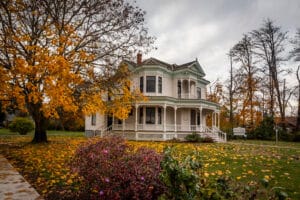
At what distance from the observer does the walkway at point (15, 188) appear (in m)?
5.49

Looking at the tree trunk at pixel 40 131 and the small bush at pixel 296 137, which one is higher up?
the tree trunk at pixel 40 131

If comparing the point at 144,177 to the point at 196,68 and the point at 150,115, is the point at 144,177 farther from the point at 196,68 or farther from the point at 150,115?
the point at 196,68

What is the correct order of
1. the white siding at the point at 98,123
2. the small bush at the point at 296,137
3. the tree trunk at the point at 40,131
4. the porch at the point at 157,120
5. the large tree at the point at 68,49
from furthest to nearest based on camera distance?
the small bush at the point at 296,137, the white siding at the point at 98,123, the porch at the point at 157,120, the tree trunk at the point at 40,131, the large tree at the point at 68,49

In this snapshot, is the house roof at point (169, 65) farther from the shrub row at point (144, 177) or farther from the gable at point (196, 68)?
the shrub row at point (144, 177)

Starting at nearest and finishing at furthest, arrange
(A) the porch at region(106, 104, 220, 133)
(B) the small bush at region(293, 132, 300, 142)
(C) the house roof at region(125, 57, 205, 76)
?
(A) the porch at region(106, 104, 220, 133), (C) the house roof at region(125, 57, 205, 76), (B) the small bush at region(293, 132, 300, 142)

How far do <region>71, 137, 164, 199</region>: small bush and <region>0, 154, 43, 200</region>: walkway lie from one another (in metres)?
1.38

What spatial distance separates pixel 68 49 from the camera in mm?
17438

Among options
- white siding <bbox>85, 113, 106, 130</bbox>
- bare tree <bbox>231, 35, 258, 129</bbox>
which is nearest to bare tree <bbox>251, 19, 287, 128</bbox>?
bare tree <bbox>231, 35, 258, 129</bbox>

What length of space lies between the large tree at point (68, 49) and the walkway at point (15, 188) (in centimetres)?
521

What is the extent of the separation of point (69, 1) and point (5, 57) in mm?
5255

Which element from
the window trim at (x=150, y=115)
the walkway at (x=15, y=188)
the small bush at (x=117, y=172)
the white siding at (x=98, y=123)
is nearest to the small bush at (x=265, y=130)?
the window trim at (x=150, y=115)

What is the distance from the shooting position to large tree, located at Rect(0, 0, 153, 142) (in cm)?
1315

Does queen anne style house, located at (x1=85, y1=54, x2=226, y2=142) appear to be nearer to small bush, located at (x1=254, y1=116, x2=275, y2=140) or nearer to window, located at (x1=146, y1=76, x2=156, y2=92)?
window, located at (x1=146, y1=76, x2=156, y2=92)

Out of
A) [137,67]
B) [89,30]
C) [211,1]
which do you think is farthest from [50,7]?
[137,67]
